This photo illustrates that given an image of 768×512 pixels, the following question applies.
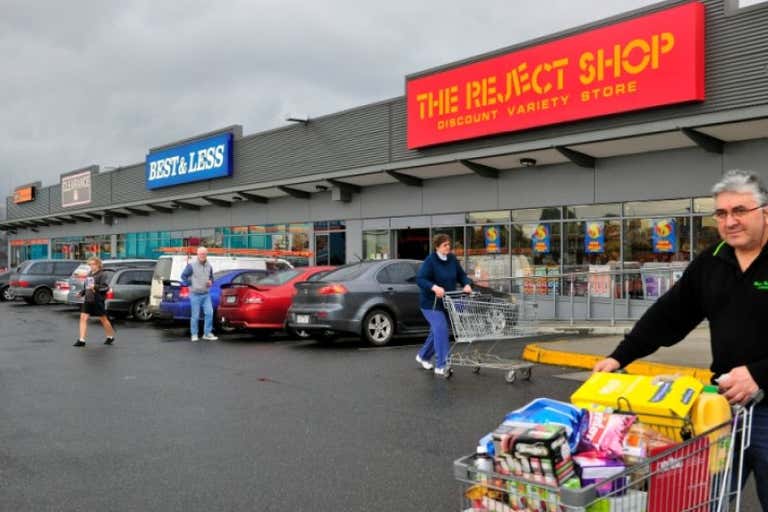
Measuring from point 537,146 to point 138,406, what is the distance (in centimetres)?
1228

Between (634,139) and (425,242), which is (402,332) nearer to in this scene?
(634,139)

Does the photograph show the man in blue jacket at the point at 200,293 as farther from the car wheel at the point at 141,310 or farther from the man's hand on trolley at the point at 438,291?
the man's hand on trolley at the point at 438,291

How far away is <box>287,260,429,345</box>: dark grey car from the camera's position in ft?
44.5

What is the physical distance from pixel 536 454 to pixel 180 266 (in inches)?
657

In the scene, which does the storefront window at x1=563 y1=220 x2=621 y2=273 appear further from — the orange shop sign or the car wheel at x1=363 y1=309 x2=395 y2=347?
the orange shop sign

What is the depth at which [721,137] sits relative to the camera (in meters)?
15.7

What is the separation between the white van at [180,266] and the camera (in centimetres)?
1839

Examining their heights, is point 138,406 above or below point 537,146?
below

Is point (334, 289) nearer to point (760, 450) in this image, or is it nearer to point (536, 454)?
point (760, 450)

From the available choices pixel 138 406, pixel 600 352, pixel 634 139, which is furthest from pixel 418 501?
pixel 634 139

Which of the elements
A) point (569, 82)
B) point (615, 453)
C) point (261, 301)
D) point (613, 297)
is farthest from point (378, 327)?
point (615, 453)

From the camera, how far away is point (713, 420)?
2926 mm

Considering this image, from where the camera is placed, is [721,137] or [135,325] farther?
[135,325]

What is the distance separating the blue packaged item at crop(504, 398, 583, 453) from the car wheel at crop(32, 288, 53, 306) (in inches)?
1154
